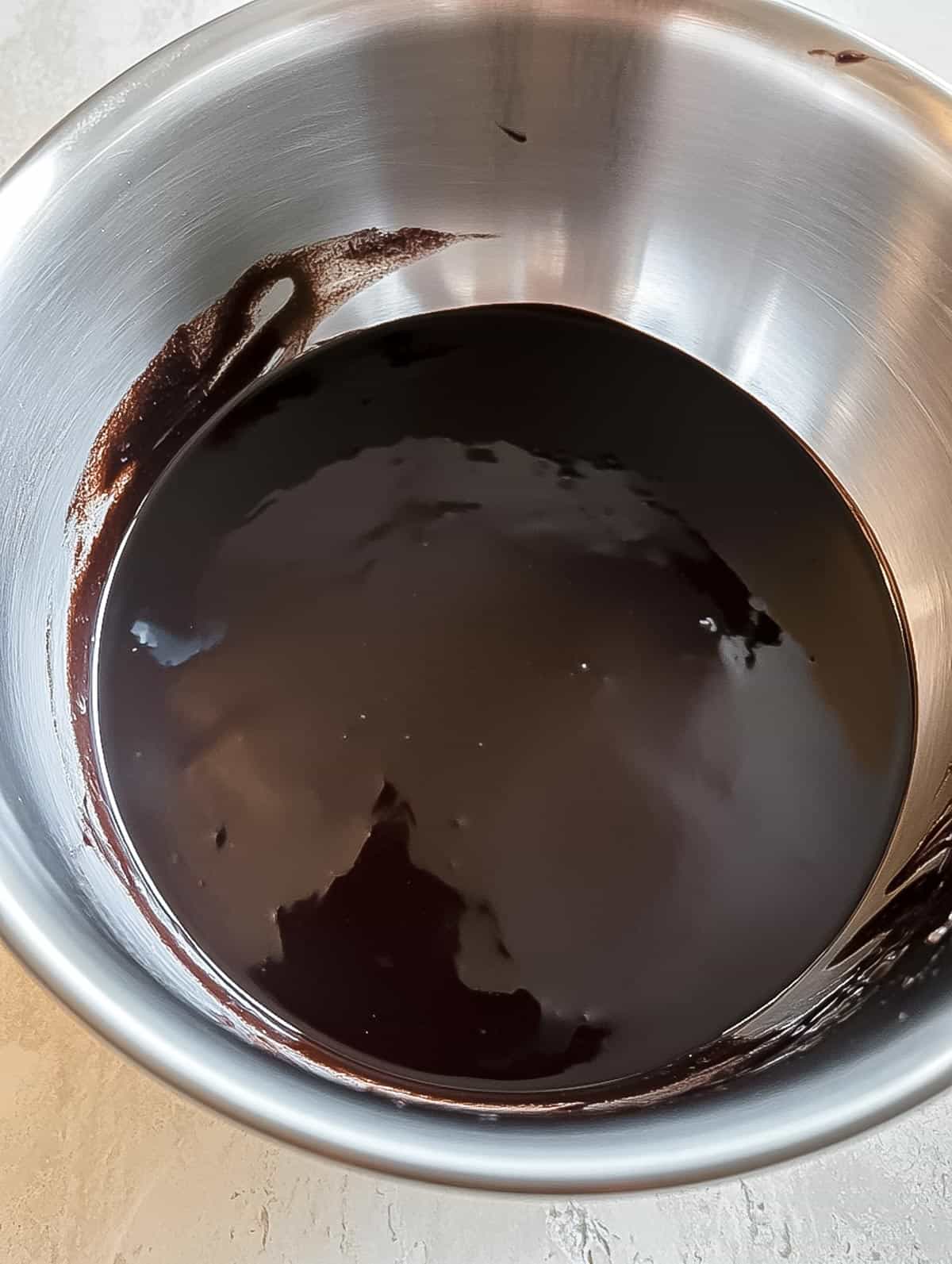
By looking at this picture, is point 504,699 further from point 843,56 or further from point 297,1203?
point 843,56

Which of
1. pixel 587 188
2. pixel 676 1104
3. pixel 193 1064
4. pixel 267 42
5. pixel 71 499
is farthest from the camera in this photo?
pixel 587 188

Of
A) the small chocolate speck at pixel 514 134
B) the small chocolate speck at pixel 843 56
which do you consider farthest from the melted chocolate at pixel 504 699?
the small chocolate speck at pixel 843 56

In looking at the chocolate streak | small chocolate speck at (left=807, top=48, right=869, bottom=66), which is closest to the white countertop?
the chocolate streak

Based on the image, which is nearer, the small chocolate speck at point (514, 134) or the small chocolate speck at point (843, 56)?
the small chocolate speck at point (843, 56)

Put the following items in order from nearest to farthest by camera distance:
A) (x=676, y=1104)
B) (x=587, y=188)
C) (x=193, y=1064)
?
(x=193, y=1064) < (x=676, y=1104) < (x=587, y=188)

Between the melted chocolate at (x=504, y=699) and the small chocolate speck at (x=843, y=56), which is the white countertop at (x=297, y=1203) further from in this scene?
the small chocolate speck at (x=843, y=56)

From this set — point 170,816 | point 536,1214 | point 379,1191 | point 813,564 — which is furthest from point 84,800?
point 813,564

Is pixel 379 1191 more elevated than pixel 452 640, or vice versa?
pixel 452 640

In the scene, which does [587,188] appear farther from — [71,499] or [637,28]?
[71,499]
